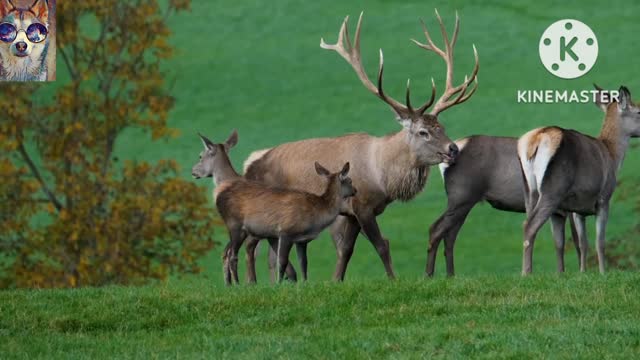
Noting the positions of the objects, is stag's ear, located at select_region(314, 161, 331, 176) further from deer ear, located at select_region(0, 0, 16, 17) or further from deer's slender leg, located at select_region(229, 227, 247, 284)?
deer ear, located at select_region(0, 0, 16, 17)

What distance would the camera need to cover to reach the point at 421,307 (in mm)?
13180

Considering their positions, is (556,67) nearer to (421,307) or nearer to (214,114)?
(214,114)

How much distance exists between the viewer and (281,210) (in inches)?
619

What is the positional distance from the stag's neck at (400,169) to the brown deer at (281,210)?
0.79 m

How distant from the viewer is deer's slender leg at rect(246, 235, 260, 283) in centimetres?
1722

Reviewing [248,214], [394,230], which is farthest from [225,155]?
[394,230]

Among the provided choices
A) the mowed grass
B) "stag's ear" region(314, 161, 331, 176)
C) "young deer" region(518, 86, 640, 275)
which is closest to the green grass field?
the mowed grass

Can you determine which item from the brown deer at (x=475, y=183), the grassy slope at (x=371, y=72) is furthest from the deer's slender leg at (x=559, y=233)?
the grassy slope at (x=371, y=72)

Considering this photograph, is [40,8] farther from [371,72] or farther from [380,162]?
[371,72]

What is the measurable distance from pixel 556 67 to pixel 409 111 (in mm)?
17795

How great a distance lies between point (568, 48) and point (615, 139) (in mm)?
15858

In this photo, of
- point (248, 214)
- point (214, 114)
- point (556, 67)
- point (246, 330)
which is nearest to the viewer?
point (246, 330)

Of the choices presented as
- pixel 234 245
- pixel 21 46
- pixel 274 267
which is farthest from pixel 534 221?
pixel 21 46

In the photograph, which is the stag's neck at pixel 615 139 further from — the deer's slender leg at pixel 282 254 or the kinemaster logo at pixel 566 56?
the kinemaster logo at pixel 566 56
